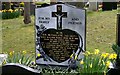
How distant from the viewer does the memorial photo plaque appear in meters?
6.21

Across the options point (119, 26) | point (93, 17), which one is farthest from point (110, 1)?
point (119, 26)

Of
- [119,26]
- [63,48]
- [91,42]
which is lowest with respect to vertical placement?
[91,42]

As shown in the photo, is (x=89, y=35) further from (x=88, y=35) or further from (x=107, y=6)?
(x=107, y=6)

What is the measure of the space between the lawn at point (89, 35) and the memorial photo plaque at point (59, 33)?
11.7 ft

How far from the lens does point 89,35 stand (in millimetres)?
11836

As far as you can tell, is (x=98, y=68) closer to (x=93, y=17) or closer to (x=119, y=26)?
(x=119, y=26)

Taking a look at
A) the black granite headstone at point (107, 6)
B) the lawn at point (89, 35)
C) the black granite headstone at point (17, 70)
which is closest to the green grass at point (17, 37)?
the lawn at point (89, 35)

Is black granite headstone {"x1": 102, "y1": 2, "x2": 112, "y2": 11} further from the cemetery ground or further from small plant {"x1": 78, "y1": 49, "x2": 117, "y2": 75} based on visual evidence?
small plant {"x1": 78, "y1": 49, "x2": 117, "y2": 75}

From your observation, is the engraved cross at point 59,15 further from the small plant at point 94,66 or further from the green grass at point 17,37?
the green grass at point 17,37

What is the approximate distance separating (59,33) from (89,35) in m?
5.70

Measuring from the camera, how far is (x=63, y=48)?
20.5ft

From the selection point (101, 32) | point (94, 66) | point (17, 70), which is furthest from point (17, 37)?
Result: point (94, 66)

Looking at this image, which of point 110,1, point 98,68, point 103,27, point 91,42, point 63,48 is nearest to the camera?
point 98,68

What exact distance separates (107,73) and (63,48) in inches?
41.4
